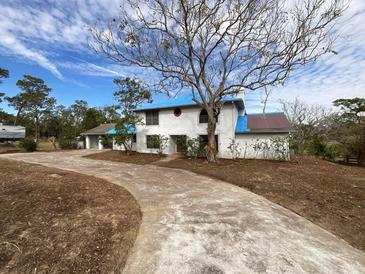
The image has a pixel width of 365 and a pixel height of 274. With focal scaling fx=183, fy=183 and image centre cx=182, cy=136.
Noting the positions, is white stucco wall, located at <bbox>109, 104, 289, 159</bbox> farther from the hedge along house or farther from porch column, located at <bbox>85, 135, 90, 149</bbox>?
porch column, located at <bbox>85, 135, 90, 149</bbox>

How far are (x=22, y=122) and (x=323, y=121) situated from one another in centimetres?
5530

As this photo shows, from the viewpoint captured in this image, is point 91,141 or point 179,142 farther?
point 91,141

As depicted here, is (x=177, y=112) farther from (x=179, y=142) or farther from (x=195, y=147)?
(x=195, y=147)

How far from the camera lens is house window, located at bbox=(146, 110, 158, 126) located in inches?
657

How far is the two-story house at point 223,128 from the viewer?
12812mm

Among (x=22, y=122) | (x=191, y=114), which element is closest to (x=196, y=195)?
(x=191, y=114)

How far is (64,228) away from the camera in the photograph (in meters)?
3.30

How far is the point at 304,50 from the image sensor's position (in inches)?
364

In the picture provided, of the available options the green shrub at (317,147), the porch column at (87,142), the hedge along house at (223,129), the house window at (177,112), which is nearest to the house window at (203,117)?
the hedge along house at (223,129)

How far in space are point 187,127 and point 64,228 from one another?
12322 millimetres

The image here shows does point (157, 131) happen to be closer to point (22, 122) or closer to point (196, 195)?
point (196, 195)

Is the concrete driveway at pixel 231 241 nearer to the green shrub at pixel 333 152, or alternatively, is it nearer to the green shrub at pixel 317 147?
the green shrub at pixel 333 152

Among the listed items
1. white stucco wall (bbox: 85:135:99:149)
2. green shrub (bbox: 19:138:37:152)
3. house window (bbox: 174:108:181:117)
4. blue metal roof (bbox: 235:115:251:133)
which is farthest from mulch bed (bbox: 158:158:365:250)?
white stucco wall (bbox: 85:135:99:149)

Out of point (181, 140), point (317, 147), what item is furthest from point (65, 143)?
point (317, 147)
